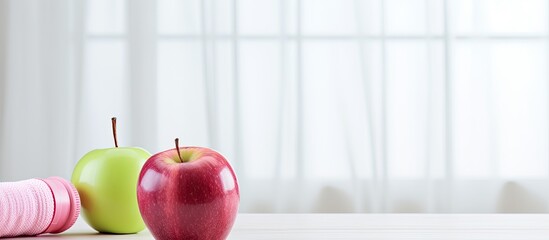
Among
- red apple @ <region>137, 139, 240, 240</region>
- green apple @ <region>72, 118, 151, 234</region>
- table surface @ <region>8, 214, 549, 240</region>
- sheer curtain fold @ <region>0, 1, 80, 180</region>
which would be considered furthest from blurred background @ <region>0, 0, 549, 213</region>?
red apple @ <region>137, 139, 240, 240</region>

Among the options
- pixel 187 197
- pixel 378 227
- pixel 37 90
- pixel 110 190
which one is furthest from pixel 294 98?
pixel 187 197

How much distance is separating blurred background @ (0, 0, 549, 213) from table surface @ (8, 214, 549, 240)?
114cm

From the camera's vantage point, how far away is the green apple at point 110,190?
3.77 feet

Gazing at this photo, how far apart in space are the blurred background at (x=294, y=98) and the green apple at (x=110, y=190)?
1490 millimetres

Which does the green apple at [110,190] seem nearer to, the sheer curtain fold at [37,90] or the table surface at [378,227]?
the table surface at [378,227]

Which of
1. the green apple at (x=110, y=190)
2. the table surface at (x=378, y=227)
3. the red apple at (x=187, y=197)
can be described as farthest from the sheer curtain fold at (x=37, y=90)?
the red apple at (x=187, y=197)

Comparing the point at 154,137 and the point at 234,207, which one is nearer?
the point at 234,207

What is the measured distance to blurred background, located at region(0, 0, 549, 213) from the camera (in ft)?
8.76

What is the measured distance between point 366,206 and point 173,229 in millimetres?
1754

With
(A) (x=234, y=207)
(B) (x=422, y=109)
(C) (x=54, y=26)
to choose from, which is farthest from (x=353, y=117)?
(A) (x=234, y=207)

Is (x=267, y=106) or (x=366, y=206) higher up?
(x=267, y=106)

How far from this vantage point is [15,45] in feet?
8.80

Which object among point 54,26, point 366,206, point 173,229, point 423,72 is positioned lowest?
point 366,206

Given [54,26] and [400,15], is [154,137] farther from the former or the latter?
[400,15]
